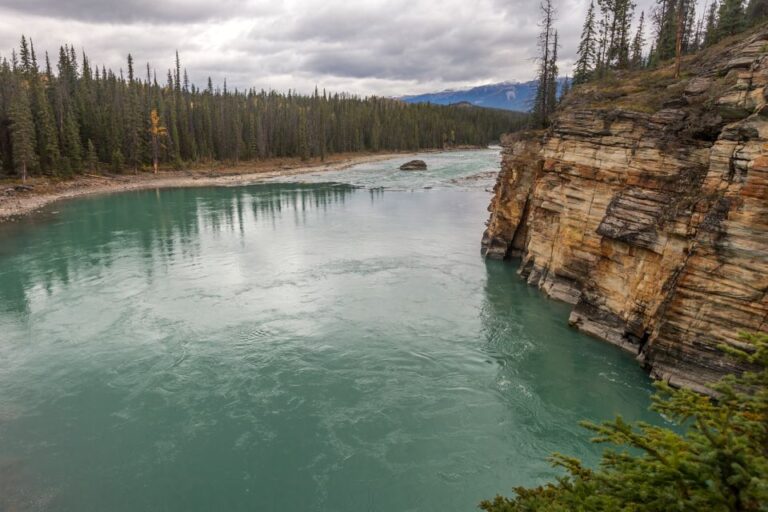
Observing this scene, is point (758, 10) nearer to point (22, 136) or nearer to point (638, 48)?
point (638, 48)

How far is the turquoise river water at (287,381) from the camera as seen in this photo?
13.8m

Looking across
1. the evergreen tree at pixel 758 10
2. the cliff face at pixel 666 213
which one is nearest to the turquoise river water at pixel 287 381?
the cliff face at pixel 666 213

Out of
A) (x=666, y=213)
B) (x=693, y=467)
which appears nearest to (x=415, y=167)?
(x=666, y=213)

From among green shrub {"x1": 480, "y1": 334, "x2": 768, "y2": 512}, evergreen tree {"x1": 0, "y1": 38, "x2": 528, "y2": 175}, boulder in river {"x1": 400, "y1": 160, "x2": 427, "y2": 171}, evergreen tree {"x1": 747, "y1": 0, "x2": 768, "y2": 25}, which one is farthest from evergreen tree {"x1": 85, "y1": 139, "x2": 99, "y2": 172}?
green shrub {"x1": 480, "y1": 334, "x2": 768, "y2": 512}

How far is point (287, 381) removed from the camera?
18.8 meters

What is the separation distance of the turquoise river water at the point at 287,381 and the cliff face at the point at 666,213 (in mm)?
1938

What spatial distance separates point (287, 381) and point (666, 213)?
16667mm

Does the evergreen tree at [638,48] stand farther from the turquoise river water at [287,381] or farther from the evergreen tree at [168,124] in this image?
the turquoise river water at [287,381]

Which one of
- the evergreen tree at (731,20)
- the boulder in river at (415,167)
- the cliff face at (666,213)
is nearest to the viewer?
the cliff face at (666,213)

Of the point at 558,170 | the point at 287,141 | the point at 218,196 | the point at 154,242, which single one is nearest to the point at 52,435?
the point at 558,170

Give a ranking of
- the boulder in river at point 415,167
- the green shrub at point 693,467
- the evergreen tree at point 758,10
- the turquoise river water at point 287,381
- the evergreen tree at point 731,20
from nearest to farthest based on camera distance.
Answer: the green shrub at point 693,467 < the turquoise river water at point 287,381 < the evergreen tree at point 731,20 < the evergreen tree at point 758,10 < the boulder in river at point 415,167

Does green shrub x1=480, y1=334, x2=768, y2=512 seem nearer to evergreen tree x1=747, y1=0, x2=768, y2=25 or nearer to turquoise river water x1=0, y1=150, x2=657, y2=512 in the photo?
turquoise river water x1=0, y1=150, x2=657, y2=512

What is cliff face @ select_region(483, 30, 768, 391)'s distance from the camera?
1542 cm

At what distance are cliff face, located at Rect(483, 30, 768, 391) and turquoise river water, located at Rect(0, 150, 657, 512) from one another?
194cm
